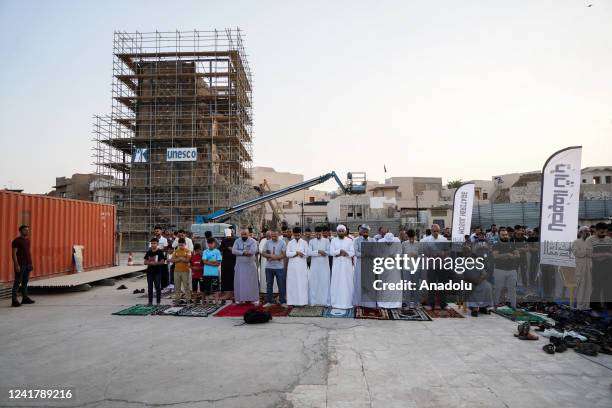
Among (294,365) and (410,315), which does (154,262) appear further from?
(410,315)

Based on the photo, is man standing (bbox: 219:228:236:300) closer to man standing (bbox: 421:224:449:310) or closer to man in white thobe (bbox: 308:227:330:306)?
man in white thobe (bbox: 308:227:330:306)

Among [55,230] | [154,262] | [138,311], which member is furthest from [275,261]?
[55,230]

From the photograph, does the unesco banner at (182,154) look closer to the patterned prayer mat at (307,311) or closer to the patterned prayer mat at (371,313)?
the patterned prayer mat at (307,311)

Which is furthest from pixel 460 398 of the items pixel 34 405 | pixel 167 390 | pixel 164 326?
pixel 164 326

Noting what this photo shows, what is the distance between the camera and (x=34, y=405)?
12.2 feet

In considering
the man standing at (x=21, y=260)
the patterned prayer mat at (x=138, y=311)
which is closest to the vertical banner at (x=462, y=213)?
the patterned prayer mat at (x=138, y=311)

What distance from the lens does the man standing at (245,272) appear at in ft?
28.4

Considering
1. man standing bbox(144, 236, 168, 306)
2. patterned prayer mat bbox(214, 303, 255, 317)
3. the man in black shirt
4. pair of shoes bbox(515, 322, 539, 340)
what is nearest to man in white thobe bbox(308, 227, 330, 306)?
patterned prayer mat bbox(214, 303, 255, 317)

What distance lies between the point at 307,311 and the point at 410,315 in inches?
84.0

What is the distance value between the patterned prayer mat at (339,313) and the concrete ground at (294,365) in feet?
1.61

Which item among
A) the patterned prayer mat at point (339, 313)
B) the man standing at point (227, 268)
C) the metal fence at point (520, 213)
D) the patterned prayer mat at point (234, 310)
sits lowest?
the patterned prayer mat at point (234, 310)

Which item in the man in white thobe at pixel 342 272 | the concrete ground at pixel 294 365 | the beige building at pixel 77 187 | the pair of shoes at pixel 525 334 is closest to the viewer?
the concrete ground at pixel 294 365

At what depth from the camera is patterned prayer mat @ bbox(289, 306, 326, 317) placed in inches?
304

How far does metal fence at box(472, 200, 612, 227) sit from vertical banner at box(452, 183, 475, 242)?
16.0 metres
